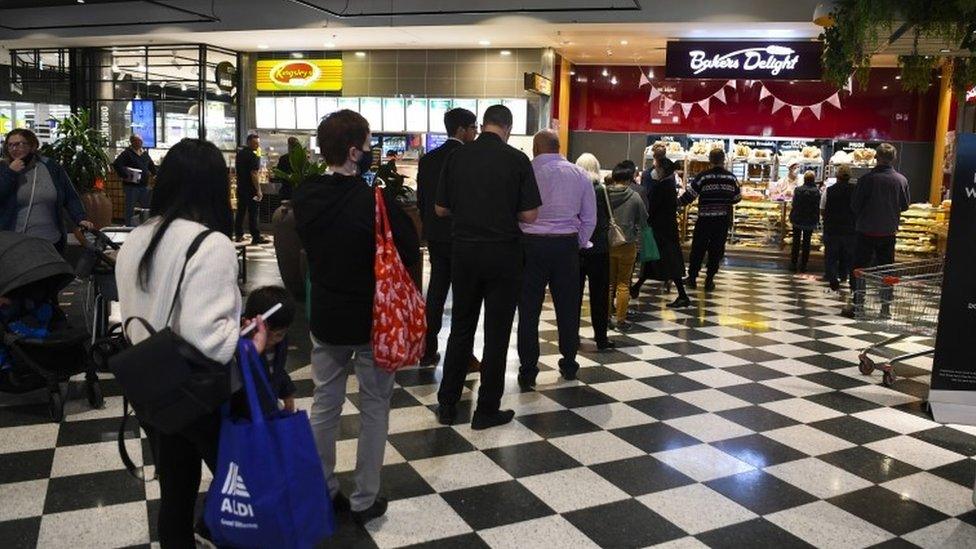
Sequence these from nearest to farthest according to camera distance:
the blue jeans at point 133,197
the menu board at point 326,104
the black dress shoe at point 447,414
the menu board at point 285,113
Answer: the black dress shoe at point 447,414 → the blue jeans at point 133,197 → the menu board at point 326,104 → the menu board at point 285,113

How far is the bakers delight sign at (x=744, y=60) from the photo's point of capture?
10555mm

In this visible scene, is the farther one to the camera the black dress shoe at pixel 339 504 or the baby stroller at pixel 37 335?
the baby stroller at pixel 37 335

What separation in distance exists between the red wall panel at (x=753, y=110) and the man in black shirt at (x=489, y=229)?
11.4 metres

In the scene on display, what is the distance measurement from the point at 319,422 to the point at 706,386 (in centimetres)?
305

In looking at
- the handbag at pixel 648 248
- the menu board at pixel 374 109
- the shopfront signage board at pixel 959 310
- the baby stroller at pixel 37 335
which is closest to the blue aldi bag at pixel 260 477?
the baby stroller at pixel 37 335

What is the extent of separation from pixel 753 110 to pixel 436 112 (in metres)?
6.02

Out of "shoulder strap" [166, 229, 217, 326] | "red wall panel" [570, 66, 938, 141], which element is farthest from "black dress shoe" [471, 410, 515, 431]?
"red wall panel" [570, 66, 938, 141]

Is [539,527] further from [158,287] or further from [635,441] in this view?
[158,287]

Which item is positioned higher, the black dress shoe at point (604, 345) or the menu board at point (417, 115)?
the menu board at point (417, 115)

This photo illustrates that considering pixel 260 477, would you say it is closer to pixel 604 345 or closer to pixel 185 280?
pixel 185 280

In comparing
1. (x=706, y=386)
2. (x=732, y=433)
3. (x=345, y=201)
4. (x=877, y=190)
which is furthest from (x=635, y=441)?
(x=877, y=190)

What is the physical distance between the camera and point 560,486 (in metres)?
3.40

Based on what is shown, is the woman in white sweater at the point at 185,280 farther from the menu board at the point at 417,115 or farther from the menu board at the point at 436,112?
the menu board at the point at 417,115

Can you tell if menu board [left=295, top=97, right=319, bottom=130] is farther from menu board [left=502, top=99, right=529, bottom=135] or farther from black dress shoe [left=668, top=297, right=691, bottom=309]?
black dress shoe [left=668, top=297, right=691, bottom=309]
